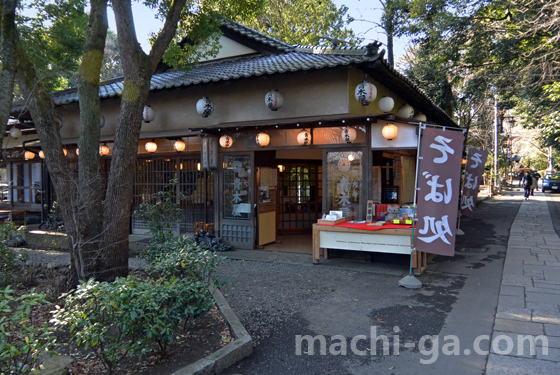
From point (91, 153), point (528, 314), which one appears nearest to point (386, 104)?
point (528, 314)

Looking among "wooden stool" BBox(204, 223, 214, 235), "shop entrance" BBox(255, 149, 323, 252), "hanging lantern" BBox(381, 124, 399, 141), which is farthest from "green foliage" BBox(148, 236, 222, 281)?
"shop entrance" BBox(255, 149, 323, 252)

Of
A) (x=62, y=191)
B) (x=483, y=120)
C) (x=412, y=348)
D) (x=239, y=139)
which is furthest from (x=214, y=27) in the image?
(x=483, y=120)

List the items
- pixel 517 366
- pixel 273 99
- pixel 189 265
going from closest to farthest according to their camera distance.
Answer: pixel 517 366, pixel 189 265, pixel 273 99

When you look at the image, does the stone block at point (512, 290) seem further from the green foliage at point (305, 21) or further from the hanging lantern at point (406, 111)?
the green foliage at point (305, 21)

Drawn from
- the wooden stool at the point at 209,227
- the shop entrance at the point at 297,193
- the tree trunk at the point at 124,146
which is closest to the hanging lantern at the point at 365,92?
the shop entrance at the point at 297,193

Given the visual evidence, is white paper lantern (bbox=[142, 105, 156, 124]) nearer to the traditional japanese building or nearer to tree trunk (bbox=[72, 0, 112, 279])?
the traditional japanese building

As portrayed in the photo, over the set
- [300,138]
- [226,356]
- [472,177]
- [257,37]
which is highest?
[257,37]

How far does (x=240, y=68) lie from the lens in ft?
34.6

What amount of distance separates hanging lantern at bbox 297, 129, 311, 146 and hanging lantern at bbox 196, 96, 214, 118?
2967mm

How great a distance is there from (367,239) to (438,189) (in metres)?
1.89

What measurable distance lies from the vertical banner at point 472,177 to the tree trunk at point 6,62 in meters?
11.3

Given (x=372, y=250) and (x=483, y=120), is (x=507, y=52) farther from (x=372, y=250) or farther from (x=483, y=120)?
(x=483, y=120)

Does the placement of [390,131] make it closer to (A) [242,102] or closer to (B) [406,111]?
(B) [406,111]

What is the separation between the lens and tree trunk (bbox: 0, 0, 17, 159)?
213 inches
